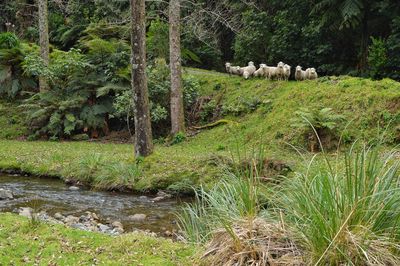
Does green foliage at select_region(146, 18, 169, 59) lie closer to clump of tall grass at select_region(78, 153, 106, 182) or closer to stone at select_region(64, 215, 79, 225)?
clump of tall grass at select_region(78, 153, 106, 182)

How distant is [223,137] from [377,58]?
23.2 ft

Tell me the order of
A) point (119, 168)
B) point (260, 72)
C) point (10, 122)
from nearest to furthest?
1. point (119, 168)
2. point (260, 72)
3. point (10, 122)

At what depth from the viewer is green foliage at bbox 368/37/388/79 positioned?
17.7 metres

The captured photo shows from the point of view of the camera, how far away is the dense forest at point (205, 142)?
3.86m

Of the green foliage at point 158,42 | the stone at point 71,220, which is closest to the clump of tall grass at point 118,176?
the stone at point 71,220

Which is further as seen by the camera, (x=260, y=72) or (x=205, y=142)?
(x=260, y=72)

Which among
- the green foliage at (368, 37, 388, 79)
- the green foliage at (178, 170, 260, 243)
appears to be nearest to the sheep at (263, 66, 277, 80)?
the green foliage at (368, 37, 388, 79)

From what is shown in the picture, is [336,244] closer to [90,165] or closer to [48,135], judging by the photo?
[90,165]

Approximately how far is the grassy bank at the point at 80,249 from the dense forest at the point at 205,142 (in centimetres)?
3

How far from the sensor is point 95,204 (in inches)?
386

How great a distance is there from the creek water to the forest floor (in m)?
0.61

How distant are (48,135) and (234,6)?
1189cm

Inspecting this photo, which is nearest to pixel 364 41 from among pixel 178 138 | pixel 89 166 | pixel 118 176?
pixel 178 138

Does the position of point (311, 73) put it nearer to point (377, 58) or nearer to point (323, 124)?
point (377, 58)
